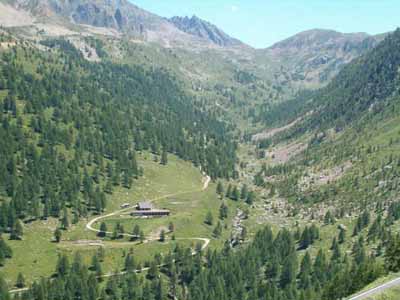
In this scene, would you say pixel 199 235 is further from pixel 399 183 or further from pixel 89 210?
pixel 399 183

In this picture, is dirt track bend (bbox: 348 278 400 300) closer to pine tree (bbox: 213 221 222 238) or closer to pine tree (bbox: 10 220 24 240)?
pine tree (bbox: 213 221 222 238)

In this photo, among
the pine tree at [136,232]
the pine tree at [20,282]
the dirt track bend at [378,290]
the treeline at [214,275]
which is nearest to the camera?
the dirt track bend at [378,290]

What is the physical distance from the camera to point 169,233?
183875 mm

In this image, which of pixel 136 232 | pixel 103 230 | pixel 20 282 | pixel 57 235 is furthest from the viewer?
pixel 103 230

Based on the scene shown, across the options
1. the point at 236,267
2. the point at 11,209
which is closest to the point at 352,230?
the point at 236,267

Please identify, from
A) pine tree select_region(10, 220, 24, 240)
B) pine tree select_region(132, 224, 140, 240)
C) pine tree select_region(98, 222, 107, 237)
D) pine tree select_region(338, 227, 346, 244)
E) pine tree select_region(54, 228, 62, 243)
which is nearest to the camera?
pine tree select_region(10, 220, 24, 240)

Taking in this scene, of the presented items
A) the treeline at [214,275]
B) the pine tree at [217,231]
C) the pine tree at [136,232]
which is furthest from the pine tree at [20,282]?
the pine tree at [217,231]

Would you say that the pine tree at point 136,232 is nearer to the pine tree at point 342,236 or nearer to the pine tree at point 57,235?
the pine tree at point 57,235

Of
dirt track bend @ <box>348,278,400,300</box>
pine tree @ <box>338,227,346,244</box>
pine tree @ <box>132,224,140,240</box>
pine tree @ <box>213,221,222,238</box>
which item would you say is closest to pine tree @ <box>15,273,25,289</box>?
pine tree @ <box>132,224,140,240</box>

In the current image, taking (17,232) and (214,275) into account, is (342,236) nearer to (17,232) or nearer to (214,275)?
(214,275)

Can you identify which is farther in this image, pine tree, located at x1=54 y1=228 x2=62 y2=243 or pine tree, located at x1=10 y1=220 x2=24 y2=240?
pine tree, located at x1=54 y1=228 x2=62 y2=243

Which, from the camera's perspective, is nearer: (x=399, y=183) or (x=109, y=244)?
(x=109, y=244)

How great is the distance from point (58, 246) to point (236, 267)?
2374 inches

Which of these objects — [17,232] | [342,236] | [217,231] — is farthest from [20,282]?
[342,236]
